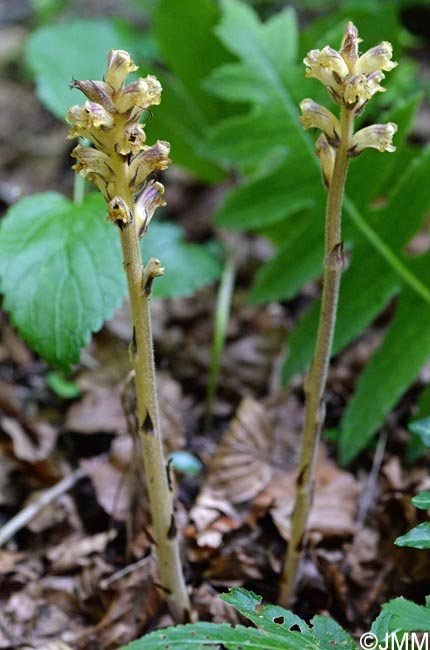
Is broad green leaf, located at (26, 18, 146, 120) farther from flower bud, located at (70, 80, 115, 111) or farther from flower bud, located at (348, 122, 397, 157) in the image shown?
flower bud, located at (348, 122, 397, 157)

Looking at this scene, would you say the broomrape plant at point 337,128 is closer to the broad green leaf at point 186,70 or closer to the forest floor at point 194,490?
the forest floor at point 194,490

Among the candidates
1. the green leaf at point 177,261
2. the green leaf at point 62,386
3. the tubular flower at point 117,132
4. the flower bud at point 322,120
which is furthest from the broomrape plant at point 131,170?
the green leaf at point 62,386

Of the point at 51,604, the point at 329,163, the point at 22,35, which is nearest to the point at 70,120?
the point at 329,163

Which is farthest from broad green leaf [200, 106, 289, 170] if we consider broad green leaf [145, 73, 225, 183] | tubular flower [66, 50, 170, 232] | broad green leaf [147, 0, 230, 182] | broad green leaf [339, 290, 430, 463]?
tubular flower [66, 50, 170, 232]

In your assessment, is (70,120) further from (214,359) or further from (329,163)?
(214,359)

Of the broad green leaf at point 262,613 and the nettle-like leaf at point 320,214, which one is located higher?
the nettle-like leaf at point 320,214

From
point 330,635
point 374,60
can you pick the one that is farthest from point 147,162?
point 330,635

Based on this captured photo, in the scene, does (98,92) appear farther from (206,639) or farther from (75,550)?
(75,550)
